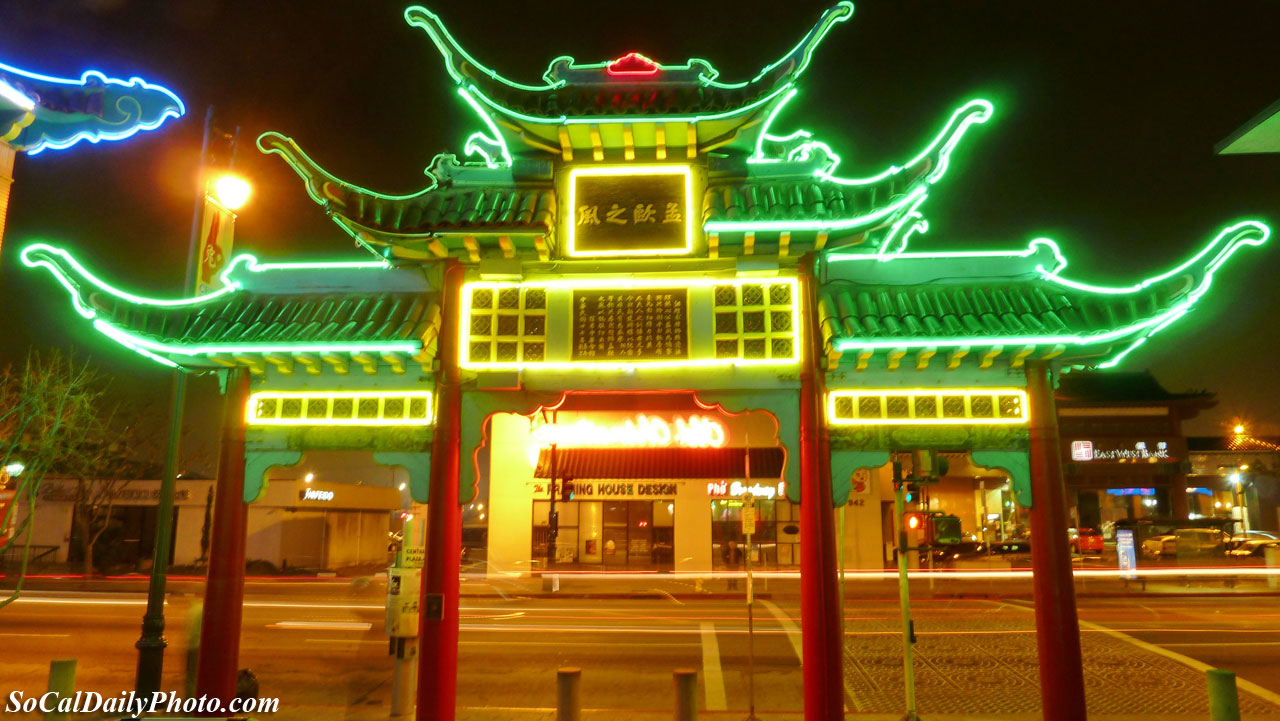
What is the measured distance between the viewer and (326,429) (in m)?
9.30

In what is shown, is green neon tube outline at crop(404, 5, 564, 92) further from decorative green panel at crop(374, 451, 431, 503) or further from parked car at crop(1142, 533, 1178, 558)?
parked car at crop(1142, 533, 1178, 558)

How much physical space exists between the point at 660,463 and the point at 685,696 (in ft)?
82.9

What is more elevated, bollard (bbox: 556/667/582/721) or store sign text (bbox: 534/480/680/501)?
store sign text (bbox: 534/480/680/501)

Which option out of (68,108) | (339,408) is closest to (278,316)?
(339,408)

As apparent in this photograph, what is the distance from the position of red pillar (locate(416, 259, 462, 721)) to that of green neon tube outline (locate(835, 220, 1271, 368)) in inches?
169

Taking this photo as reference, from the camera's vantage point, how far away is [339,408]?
9.29 m

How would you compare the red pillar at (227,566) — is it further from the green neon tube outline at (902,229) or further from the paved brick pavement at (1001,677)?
the paved brick pavement at (1001,677)

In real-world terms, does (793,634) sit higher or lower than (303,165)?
lower

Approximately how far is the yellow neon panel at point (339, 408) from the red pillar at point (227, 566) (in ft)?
0.78

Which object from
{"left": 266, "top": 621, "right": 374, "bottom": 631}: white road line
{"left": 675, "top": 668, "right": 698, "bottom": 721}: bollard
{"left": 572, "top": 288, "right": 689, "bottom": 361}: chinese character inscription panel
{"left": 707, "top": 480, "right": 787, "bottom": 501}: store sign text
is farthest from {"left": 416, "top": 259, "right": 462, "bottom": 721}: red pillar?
{"left": 707, "top": 480, "right": 787, "bottom": 501}: store sign text

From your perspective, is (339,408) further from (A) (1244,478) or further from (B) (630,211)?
(A) (1244,478)

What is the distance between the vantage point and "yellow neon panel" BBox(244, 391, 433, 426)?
A: 918 centimetres
